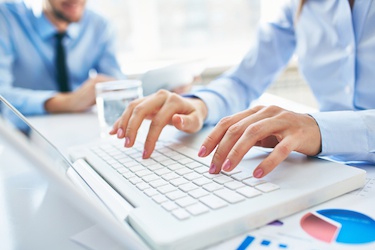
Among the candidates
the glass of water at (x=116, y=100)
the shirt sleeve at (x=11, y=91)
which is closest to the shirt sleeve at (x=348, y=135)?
the glass of water at (x=116, y=100)

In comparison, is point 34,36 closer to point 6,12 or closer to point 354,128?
point 6,12

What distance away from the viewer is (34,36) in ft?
4.98

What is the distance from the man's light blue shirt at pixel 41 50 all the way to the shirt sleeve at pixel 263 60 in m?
0.75

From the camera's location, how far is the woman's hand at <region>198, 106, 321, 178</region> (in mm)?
441

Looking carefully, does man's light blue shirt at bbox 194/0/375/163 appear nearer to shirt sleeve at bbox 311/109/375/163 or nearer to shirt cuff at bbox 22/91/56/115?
shirt sleeve at bbox 311/109/375/163

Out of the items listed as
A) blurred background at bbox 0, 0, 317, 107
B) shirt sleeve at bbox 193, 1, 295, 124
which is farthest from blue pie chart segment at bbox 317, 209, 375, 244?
blurred background at bbox 0, 0, 317, 107

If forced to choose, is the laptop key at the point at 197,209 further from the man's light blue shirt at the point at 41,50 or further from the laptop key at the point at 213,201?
the man's light blue shirt at the point at 41,50

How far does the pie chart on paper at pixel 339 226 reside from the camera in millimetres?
323

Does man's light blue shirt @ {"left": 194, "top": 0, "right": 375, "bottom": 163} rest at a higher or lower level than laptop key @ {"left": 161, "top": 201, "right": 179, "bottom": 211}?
higher

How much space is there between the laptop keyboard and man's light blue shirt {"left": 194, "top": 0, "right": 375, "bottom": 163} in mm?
241

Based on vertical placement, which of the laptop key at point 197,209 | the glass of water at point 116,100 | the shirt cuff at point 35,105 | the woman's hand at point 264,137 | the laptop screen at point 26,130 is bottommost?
the shirt cuff at point 35,105

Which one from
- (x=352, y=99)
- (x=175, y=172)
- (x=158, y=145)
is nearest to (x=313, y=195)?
(x=175, y=172)

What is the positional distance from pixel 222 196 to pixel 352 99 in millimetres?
531

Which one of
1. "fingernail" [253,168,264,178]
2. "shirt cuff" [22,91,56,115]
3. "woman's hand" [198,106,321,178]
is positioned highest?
"woman's hand" [198,106,321,178]
